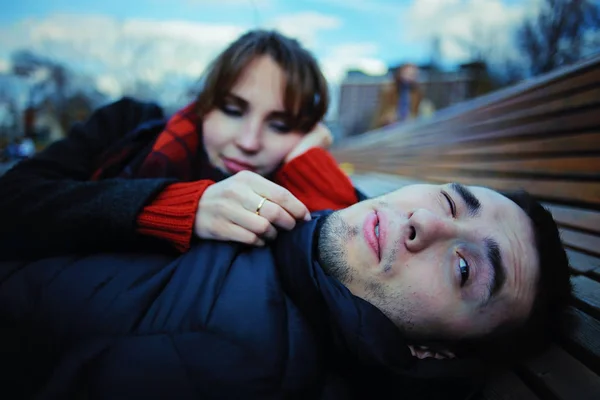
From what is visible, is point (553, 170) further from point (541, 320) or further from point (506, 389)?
point (506, 389)

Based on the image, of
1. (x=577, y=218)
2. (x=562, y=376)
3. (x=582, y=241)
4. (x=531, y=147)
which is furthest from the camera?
(x=531, y=147)

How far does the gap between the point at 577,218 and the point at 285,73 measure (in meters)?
1.66

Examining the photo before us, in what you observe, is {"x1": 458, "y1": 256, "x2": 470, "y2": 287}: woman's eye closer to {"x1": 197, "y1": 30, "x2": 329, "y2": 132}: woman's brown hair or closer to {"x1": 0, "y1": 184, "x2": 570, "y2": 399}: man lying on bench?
{"x1": 0, "y1": 184, "x2": 570, "y2": 399}: man lying on bench

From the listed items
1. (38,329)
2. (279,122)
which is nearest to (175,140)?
(279,122)

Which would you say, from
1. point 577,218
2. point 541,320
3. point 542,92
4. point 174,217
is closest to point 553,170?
point 577,218

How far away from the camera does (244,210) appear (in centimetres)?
128

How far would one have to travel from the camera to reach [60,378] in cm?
99

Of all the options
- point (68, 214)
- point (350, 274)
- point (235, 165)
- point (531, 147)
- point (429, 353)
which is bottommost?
point (429, 353)

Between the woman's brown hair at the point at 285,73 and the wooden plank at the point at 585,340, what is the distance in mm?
1611

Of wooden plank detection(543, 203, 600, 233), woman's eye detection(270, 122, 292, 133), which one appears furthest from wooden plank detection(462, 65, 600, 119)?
woman's eye detection(270, 122, 292, 133)

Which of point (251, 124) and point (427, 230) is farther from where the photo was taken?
point (251, 124)

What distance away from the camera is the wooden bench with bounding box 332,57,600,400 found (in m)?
1.03

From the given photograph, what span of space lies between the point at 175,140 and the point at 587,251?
1979mm

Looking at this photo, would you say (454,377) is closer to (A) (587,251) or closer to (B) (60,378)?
(A) (587,251)
